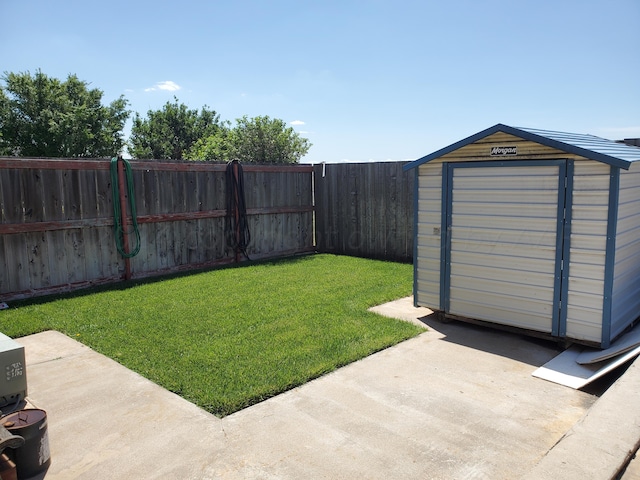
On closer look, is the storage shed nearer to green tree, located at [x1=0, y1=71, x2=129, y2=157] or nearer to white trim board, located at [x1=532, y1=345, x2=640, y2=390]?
white trim board, located at [x1=532, y1=345, x2=640, y2=390]

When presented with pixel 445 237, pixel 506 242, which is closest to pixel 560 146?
pixel 506 242

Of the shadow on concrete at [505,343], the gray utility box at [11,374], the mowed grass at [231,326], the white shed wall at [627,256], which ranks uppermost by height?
the white shed wall at [627,256]

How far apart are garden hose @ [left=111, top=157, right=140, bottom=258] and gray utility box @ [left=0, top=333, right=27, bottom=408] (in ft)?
14.5

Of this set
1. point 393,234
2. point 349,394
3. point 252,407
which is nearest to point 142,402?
point 252,407

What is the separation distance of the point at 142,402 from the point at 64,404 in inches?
23.9

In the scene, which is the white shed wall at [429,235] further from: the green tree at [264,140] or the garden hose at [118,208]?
the green tree at [264,140]

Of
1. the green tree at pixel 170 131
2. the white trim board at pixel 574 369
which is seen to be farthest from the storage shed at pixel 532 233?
the green tree at pixel 170 131

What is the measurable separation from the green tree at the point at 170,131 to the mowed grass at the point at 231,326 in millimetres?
29972

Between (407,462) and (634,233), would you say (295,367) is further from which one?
Answer: (634,233)

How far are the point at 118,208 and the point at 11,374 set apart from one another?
15.3ft

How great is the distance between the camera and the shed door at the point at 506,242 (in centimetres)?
475

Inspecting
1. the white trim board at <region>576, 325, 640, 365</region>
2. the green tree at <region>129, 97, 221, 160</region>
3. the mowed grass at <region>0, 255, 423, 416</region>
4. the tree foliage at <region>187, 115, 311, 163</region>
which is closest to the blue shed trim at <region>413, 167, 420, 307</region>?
the mowed grass at <region>0, 255, 423, 416</region>

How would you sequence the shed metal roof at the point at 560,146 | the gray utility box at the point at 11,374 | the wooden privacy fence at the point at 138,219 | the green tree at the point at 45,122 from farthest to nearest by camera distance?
the green tree at the point at 45,122
the wooden privacy fence at the point at 138,219
the shed metal roof at the point at 560,146
the gray utility box at the point at 11,374

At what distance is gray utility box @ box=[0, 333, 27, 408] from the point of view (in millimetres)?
3564
